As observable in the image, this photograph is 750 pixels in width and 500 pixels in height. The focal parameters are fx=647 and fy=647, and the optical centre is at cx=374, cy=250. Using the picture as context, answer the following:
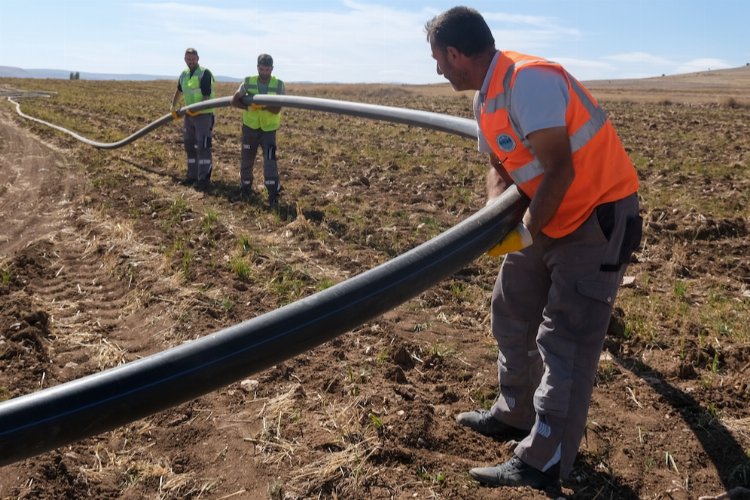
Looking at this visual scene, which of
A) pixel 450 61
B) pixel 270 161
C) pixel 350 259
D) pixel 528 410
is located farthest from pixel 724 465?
pixel 270 161

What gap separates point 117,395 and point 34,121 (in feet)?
63.0

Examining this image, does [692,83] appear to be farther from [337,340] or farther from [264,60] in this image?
[337,340]

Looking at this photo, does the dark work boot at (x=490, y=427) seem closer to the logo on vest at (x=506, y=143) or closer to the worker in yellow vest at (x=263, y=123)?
the logo on vest at (x=506, y=143)

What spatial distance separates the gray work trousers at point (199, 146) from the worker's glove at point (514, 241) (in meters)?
7.47

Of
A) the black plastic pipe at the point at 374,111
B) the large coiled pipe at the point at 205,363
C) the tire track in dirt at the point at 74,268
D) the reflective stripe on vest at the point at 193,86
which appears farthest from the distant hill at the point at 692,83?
the large coiled pipe at the point at 205,363

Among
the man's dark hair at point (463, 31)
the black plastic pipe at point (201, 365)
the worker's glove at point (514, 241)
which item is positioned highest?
the man's dark hair at point (463, 31)

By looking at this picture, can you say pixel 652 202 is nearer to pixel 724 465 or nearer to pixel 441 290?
pixel 441 290

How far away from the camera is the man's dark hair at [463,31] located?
2.68 meters

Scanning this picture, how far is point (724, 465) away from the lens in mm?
3115

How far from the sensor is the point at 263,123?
27.8 ft

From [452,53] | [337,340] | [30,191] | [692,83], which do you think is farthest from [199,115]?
[692,83]

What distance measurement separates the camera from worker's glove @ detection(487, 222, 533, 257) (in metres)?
2.67

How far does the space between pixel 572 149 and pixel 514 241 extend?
1.43 feet

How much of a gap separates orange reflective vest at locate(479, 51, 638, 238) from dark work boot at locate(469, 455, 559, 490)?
105 centimetres
